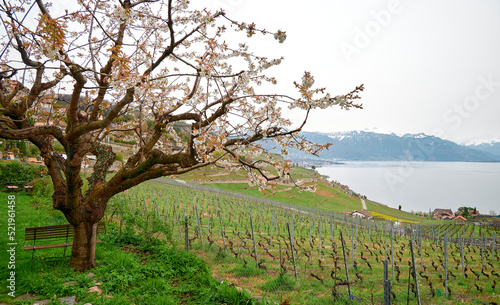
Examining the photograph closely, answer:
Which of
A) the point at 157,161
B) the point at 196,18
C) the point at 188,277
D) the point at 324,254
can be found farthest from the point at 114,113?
the point at 324,254

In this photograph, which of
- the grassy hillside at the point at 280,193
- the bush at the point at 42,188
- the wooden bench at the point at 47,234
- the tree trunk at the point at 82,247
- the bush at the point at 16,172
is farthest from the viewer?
the grassy hillside at the point at 280,193

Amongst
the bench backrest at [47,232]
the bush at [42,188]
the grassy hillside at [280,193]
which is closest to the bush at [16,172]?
the bush at [42,188]

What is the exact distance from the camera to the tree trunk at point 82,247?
6031mm

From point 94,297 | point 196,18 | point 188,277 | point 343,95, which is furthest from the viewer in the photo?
point 188,277

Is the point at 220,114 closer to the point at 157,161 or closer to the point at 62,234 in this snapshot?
the point at 157,161

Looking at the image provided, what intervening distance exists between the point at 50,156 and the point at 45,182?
12.2 m

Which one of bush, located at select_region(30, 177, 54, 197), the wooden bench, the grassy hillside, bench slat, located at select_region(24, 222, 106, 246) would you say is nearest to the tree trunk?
the wooden bench

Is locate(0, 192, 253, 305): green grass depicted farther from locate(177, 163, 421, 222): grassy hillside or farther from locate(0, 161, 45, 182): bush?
locate(177, 163, 421, 222): grassy hillside

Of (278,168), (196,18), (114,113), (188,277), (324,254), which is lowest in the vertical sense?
(324,254)

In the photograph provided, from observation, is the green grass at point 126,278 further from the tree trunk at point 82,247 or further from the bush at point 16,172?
the bush at point 16,172

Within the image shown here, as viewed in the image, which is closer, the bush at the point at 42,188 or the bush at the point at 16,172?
the bush at the point at 42,188

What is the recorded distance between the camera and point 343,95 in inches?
169

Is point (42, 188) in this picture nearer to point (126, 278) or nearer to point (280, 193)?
point (126, 278)

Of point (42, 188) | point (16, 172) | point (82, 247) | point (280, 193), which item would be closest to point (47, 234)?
point (82, 247)
